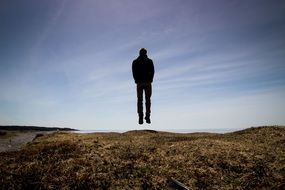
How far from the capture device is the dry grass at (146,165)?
500 inches

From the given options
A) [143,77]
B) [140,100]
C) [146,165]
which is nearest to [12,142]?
[140,100]

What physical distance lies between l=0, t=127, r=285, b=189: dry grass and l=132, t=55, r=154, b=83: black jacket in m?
5.35

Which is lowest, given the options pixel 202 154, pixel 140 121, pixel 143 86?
pixel 202 154

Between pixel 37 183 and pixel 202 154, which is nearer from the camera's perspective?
pixel 37 183

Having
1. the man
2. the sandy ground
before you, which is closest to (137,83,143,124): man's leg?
the man

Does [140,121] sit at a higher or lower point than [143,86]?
lower

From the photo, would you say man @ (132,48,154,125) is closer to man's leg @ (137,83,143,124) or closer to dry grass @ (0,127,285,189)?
man's leg @ (137,83,143,124)

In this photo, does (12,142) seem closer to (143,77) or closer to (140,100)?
(140,100)

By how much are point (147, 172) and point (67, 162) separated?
13.4ft

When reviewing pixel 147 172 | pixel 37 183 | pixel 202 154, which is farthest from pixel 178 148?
pixel 37 183

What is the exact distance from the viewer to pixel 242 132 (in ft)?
76.1

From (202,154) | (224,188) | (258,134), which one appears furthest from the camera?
(258,134)

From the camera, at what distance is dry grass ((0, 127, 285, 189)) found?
12688 mm

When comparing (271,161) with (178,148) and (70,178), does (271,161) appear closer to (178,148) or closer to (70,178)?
(178,148)
